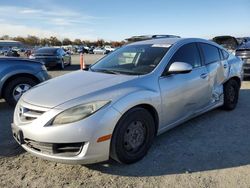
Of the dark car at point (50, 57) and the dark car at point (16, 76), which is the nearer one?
the dark car at point (16, 76)

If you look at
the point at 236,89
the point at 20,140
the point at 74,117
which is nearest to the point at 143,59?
the point at 74,117

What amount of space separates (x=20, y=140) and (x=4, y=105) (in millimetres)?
4293

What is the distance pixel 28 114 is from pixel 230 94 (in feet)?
13.9

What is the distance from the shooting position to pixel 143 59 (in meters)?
4.91

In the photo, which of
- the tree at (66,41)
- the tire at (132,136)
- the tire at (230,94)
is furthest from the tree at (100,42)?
the tire at (132,136)

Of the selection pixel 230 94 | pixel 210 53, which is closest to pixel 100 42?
pixel 230 94

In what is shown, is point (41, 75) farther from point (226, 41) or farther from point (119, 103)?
point (226, 41)

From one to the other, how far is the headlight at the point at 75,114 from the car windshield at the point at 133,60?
1148 mm

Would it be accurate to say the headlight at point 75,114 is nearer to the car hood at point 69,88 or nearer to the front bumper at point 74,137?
the front bumper at point 74,137

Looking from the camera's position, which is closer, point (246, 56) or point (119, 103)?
point (119, 103)

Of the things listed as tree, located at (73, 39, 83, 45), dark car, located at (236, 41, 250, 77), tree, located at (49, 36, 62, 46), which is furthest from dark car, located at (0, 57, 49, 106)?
tree, located at (73, 39, 83, 45)

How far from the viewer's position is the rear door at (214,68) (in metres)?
5.68

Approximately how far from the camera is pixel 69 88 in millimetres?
4121

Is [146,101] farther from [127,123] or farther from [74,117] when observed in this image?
[74,117]
